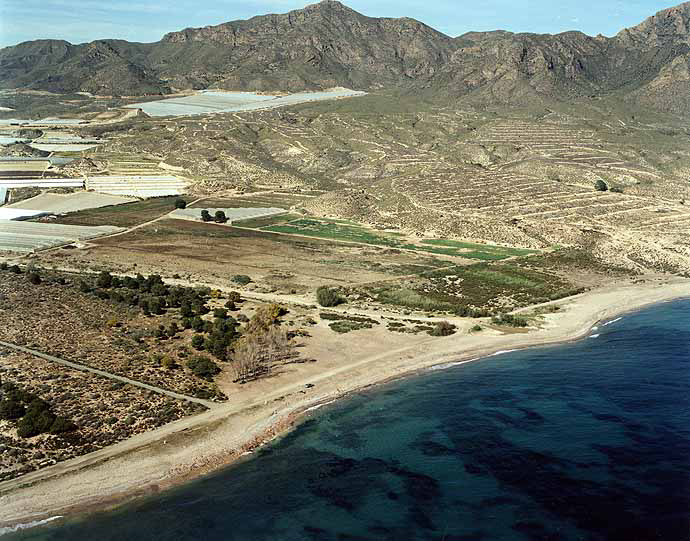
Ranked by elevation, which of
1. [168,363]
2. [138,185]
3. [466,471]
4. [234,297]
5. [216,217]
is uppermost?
[138,185]

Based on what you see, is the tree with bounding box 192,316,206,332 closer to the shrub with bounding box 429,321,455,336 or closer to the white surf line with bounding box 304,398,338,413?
the white surf line with bounding box 304,398,338,413

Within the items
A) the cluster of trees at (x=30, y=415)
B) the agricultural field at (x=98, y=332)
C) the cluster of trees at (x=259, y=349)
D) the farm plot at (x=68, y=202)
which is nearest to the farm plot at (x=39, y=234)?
the farm plot at (x=68, y=202)

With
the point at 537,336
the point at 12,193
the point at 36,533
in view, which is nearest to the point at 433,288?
the point at 537,336

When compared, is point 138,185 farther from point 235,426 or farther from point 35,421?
point 235,426

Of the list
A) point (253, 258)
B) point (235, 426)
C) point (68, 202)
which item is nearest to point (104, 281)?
point (253, 258)

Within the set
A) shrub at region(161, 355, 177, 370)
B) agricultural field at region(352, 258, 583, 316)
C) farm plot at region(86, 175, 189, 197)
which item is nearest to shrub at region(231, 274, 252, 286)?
agricultural field at region(352, 258, 583, 316)

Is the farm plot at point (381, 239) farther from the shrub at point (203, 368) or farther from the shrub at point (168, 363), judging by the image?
the shrub at point (168, 363)
